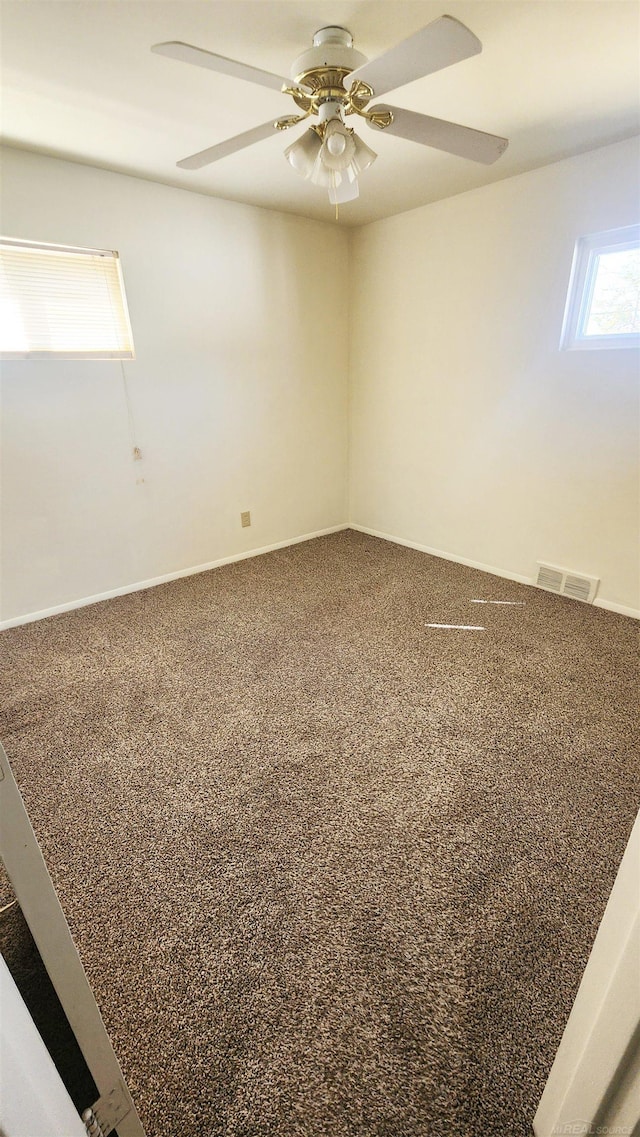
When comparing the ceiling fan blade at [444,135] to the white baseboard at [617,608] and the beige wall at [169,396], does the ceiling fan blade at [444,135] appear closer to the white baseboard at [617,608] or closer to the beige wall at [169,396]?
the beige wall at [169,396]

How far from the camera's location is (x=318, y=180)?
160 centimetres

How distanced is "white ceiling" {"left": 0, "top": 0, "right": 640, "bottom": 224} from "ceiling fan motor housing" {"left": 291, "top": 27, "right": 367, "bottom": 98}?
0.11 feet

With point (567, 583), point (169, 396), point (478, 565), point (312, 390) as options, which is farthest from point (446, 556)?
point (169, 396)

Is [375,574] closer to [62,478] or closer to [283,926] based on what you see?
[62,478]

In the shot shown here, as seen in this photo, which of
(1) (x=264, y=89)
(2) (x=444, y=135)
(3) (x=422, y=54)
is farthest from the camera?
(1) (x=264, y=89)

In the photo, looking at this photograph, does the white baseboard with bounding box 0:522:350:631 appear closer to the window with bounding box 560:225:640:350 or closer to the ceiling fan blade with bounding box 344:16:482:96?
the window with bounding box 560:225:640:350

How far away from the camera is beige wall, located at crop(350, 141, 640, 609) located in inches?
99.6

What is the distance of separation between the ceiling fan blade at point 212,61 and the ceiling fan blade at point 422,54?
0.71 feet

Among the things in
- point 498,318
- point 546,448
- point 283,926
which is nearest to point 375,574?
point 546,448

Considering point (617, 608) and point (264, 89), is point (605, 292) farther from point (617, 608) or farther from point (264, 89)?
point (264, 89)

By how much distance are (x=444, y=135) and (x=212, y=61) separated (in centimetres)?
78

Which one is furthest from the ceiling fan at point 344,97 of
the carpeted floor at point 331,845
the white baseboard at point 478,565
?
the white baseboard at point 478,565

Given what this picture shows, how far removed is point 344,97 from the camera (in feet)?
4.61

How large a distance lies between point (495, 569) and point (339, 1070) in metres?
2.85
